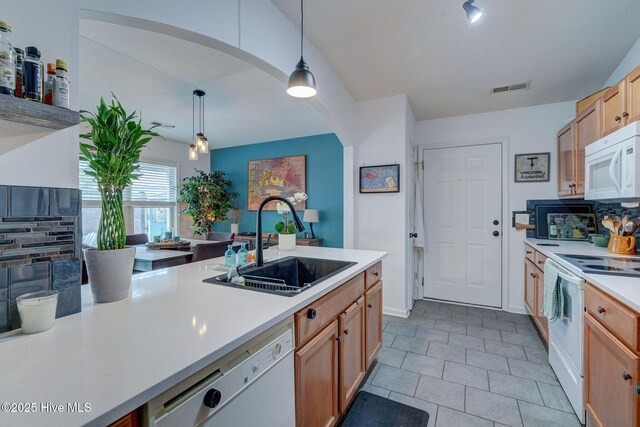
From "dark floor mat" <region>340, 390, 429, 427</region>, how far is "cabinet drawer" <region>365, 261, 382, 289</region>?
28.3 inches

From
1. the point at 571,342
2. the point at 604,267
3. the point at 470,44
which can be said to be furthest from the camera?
the point at 470,44

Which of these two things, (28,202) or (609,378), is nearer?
(28,202)

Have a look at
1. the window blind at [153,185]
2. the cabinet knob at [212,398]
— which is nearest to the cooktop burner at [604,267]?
the cabinet knob at [212,398]

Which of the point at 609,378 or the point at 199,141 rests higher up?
the point at 199,141

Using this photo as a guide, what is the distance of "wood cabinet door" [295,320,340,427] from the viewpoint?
1130 mm

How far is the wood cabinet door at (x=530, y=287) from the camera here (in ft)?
9.02

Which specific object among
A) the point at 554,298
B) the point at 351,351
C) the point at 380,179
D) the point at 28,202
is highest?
the point at 380,179

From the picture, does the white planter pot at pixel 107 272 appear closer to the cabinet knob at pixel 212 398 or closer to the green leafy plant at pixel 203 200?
the cabinet knob at pixel 212 398

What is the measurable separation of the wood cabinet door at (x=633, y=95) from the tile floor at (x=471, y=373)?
72.4 inches

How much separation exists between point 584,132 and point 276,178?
4052 mm

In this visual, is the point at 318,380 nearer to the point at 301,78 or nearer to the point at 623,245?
the point at 301,78

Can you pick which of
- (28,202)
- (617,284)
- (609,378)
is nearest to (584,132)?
(617,284)

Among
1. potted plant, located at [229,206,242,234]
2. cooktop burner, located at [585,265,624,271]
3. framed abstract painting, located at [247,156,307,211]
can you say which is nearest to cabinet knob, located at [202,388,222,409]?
cooktop burner, located at [585,265,624,271]

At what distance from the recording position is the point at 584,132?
8.04 feet
